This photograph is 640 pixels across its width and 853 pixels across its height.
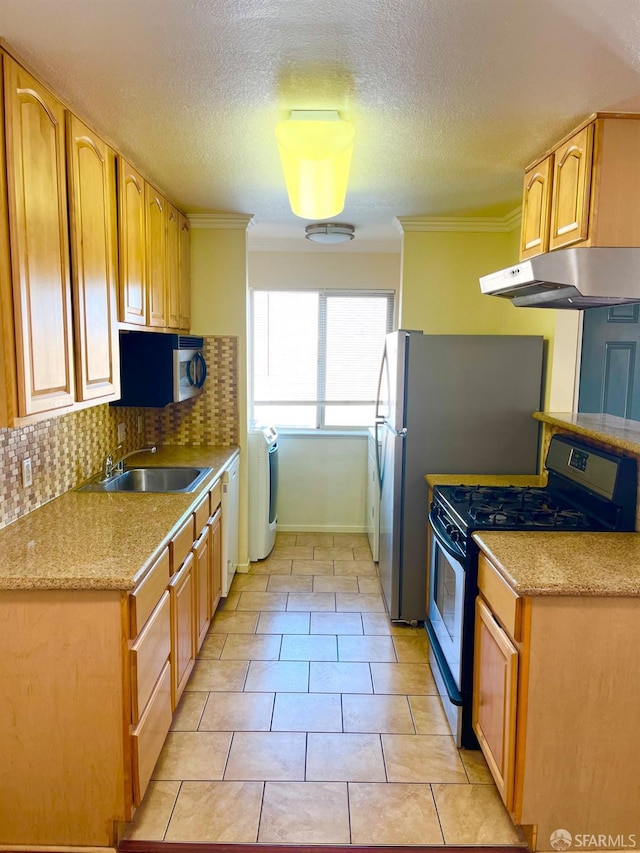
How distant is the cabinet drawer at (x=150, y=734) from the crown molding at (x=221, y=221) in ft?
8.74

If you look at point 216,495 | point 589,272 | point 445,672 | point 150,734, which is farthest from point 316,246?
point 150,734

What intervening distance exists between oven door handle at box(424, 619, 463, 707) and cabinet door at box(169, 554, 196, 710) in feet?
3.59

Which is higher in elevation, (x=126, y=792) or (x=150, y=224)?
(x=150, y=224)

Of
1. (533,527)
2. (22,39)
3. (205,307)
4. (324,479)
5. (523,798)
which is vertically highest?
(22,39)

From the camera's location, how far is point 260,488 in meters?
4.02

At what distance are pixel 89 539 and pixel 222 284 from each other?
2.24 meters

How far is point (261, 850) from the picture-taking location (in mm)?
1763

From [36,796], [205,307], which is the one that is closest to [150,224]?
[205,307]

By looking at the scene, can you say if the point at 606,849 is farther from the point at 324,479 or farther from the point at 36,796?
the point at 324,479

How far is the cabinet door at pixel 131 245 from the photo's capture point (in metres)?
2.42

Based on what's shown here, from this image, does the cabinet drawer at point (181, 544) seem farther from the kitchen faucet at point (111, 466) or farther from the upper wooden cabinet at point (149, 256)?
the upper wooden cabinet at point (149, 256)

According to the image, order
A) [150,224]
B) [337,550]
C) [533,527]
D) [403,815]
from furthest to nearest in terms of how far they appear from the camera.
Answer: [337,550]
[150,224]
[533,527]
[403,815]

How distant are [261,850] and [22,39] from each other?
7.89 feet

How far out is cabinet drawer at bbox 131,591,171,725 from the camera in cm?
174
